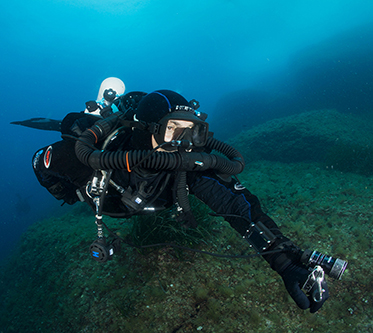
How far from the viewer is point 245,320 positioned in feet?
8.82

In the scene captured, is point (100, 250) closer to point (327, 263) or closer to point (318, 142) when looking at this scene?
point (327, 263)

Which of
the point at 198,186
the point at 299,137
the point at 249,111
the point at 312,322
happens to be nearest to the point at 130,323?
the point at 198,186

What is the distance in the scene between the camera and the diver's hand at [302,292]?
1875mm

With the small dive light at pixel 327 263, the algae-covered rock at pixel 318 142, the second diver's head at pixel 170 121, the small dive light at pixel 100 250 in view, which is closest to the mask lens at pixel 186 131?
the second diver's head at pixel 170 121

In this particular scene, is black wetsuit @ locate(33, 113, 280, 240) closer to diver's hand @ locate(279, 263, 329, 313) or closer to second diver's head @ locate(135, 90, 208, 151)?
second diver's head @ locate(135, 90, 208, 151)

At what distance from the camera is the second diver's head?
2.42 metres

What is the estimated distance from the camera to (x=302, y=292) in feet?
6.42

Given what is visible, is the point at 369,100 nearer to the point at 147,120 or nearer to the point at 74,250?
the point at 147,120

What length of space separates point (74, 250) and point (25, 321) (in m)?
1.39

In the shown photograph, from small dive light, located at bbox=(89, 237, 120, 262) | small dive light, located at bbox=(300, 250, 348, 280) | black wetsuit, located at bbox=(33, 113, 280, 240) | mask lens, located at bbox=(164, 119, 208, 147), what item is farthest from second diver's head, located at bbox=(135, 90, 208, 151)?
small dive light, located at bbox=(300, 250, 348, 280)

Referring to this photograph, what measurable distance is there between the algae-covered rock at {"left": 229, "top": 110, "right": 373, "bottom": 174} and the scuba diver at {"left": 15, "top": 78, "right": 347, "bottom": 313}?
265 inches

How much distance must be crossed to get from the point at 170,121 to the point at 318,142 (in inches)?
394

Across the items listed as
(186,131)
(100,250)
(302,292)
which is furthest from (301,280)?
(100,250)

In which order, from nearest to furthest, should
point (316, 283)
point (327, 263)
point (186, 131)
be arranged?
point (316, 283)
point (327, 263)
point (186, 131)
